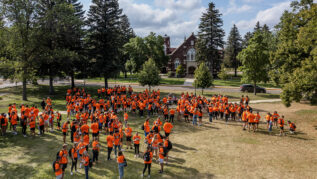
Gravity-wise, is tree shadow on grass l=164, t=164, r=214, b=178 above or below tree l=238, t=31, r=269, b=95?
below

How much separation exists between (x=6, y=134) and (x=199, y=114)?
1475 cm

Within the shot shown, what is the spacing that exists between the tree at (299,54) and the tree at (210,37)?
2960 cm

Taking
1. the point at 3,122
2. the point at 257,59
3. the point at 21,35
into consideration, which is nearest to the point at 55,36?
the point at 21,35

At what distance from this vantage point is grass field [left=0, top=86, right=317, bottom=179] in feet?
33.2

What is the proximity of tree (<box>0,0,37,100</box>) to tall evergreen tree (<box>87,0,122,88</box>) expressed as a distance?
7.78m

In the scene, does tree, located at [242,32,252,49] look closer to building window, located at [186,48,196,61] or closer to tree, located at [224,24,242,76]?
tree, located at [224,24,242,76]

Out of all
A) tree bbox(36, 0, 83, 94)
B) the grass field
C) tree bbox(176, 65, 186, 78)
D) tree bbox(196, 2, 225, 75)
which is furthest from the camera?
tree bbox(176, 65, 186, 78)

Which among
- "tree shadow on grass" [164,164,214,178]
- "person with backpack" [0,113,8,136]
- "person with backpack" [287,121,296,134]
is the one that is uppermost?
"person with backpack" [0,113,8,136]

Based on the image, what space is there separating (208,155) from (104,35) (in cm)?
2525

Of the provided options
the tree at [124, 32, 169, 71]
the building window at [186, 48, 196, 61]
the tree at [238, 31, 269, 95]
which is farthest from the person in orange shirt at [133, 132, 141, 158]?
the building window at [186, 48, 196, 61]

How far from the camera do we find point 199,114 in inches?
697

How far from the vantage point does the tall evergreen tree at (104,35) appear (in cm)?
3088

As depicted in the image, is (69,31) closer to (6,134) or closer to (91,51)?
(91,51)

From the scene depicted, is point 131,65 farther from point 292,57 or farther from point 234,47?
point 292,57
